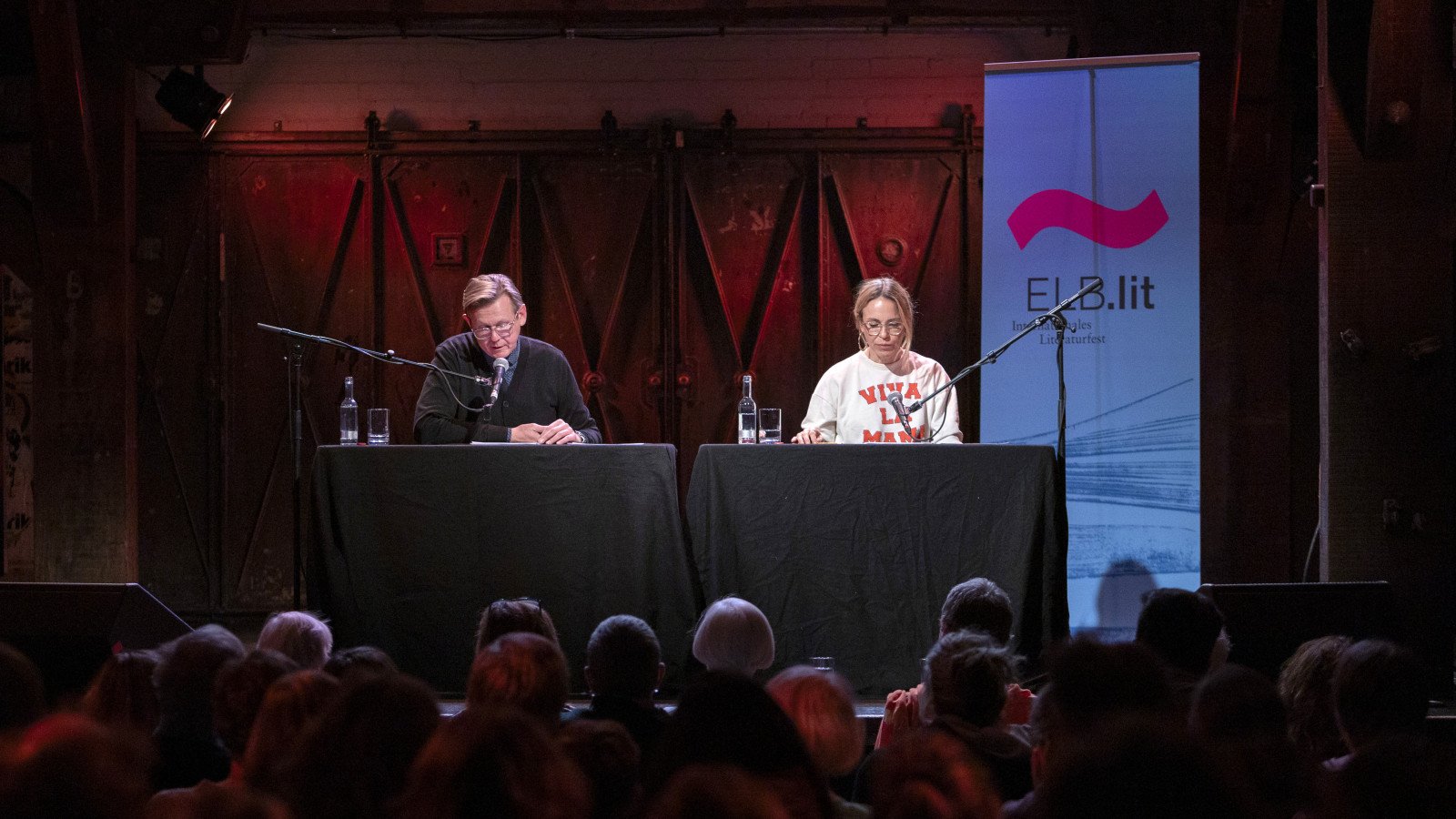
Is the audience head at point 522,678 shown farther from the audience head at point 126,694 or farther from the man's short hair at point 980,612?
the man's short hair at point 980,612

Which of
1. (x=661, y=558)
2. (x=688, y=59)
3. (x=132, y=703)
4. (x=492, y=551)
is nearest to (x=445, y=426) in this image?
(x=492, y=551)

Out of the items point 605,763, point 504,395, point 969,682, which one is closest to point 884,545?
point 969,682

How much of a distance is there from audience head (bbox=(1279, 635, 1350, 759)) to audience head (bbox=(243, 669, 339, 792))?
2.15 m

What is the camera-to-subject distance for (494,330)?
5.48 metres

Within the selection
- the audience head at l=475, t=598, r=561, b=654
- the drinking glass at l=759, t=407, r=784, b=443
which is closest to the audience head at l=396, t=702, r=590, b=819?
the audience head at l=475, t=598, r=561, b=654

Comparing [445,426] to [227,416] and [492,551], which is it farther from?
[227,416]

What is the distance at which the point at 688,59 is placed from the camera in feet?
25.8

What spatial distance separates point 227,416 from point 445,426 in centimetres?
322

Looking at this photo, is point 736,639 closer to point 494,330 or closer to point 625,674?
point 625,674

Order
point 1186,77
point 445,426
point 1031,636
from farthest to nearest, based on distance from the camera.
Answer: point 1186,77 < point 445,426 < point 1031,636

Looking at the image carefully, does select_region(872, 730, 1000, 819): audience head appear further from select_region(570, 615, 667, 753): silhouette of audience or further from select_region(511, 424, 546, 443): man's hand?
select_region(511, 424, 546, 443): man's hand

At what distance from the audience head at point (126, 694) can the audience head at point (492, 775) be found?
158 centimetres

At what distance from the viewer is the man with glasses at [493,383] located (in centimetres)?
529

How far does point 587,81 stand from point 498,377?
11.2 feet
